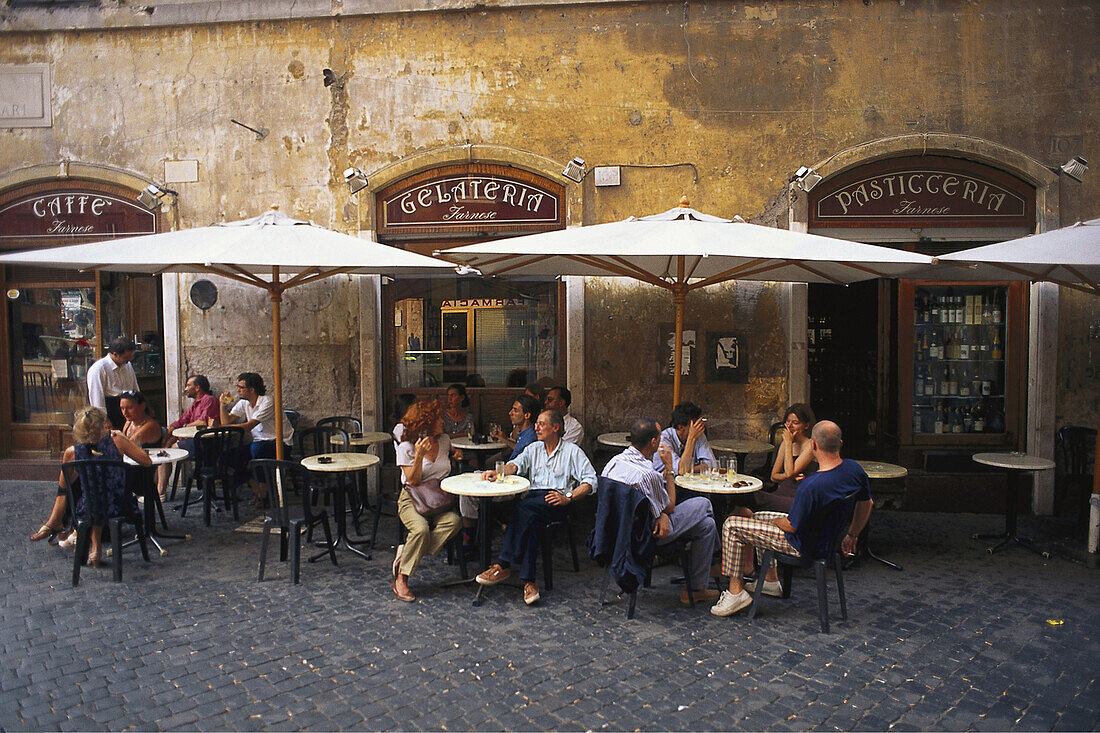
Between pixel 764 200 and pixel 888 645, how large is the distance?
473 centimetres

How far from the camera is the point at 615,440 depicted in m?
6.95

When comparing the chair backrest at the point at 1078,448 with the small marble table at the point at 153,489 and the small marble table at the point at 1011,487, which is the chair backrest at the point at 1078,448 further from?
the small marble table at the point at 153,489

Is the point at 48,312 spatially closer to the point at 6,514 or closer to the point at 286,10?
the point at 6,514

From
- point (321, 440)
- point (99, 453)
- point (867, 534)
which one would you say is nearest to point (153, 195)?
point (321, 440)

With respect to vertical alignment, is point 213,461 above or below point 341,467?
below

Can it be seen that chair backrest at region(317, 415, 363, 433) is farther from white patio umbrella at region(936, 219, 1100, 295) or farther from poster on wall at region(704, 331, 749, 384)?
white patio umbrella at region(936, 219, 1100, 295)

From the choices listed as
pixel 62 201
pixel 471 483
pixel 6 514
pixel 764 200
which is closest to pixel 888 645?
pixel 471 483

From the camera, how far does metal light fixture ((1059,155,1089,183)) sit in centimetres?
715

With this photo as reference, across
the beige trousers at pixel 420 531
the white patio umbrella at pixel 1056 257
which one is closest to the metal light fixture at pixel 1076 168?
the white patio umbrella at pixel 1056 257

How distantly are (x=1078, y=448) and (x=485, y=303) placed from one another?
6.00 metres

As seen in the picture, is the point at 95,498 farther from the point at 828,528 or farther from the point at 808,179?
the point at 808,179

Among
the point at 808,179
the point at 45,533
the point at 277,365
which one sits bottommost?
the point at 45,533

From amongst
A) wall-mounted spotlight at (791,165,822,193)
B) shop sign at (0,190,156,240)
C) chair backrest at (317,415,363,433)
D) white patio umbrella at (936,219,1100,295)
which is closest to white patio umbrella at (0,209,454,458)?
chair backrest at (317,415,363,433)

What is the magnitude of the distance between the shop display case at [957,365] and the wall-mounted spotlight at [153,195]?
7.97 m
